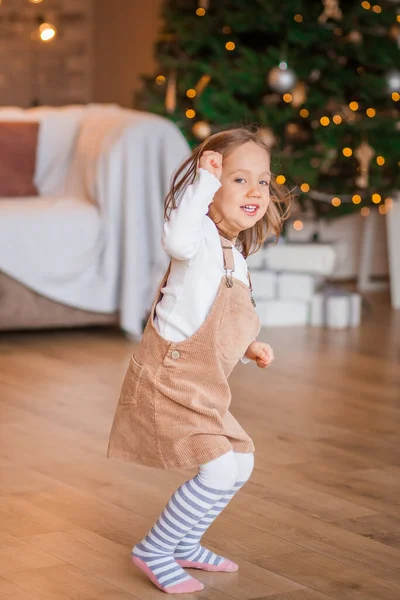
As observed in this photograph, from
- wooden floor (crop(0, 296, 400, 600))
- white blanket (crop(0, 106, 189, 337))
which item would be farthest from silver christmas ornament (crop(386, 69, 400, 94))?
wooden floor (crop(0, 296, 400, 600))

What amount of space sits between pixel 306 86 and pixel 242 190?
3.15m

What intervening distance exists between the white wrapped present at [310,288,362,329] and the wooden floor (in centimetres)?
64

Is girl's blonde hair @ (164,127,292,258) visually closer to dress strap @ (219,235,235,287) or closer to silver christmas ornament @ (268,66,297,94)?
dress strap @ (219,235,235,287)

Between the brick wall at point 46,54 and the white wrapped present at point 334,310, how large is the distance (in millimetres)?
2617

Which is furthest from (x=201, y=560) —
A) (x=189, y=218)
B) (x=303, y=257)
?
(x=303, y=257)

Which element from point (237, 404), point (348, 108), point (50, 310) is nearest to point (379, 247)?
point (348, 108)

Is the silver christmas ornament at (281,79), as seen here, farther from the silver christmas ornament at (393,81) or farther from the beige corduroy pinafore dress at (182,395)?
the beige corduroy pinafore dress at (182,395)

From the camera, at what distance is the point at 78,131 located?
4.28 m

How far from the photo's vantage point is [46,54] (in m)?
6.20

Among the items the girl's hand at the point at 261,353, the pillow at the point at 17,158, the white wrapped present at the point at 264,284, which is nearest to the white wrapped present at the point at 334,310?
the white wrapped present at the point at 264,284

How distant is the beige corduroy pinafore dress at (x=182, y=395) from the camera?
1.64 m

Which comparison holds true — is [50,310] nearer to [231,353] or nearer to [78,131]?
[78,131]

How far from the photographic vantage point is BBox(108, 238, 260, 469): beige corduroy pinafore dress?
1.64 metres

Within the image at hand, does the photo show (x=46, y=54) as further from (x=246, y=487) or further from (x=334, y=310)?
(x=246, y=487)
